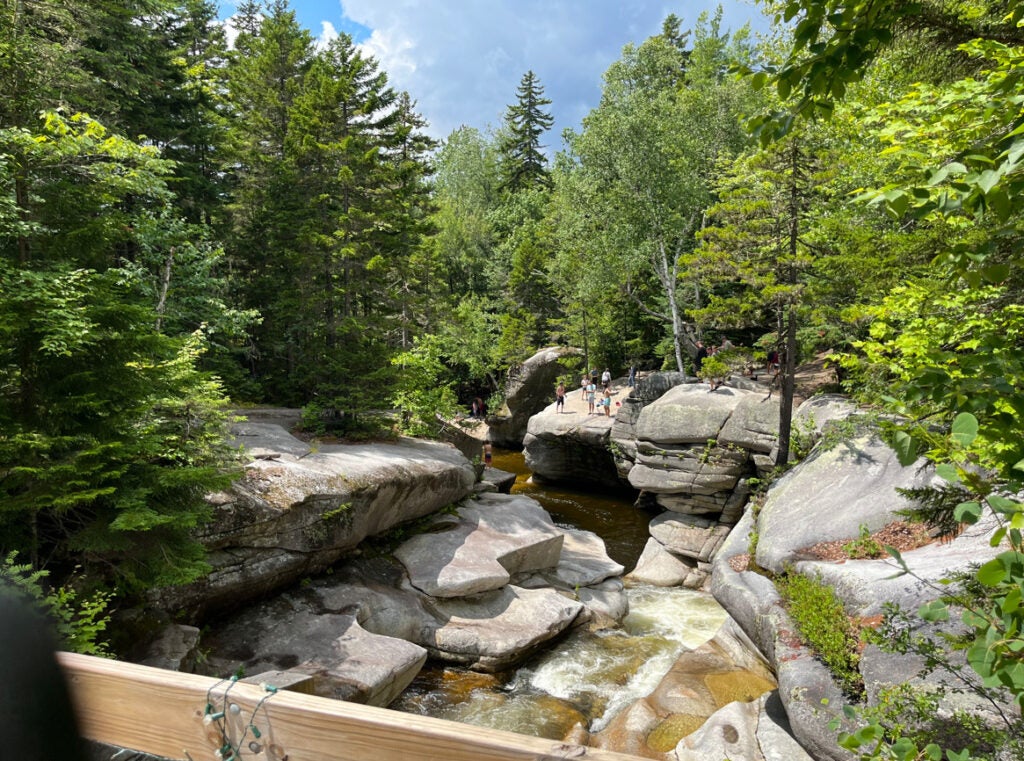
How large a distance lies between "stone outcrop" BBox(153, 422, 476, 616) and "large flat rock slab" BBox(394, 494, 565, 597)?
833 mm

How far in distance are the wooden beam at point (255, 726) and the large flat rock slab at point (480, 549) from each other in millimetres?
10651

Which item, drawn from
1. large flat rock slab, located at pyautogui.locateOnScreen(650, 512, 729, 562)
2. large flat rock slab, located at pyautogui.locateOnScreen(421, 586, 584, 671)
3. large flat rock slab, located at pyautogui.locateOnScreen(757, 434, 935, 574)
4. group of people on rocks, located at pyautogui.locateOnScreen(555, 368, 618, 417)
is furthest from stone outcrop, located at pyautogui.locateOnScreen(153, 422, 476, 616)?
group of people on rocks, located at pyautogui.locateOnScreen(555, 368, 618, 417)

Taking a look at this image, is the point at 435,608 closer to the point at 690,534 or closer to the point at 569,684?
the point at 569,684

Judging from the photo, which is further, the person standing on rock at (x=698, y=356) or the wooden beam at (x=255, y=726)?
the person standing on rock at (x=698, y=356)

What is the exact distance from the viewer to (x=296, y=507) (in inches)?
423

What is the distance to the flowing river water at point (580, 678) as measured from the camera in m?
9.37

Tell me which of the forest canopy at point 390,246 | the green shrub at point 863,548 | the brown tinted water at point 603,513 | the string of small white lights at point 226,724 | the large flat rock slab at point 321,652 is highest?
the forest canopy at point 390,246

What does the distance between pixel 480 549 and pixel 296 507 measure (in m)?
4.67

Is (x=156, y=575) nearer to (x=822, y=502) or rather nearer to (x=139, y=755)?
(x=139, y=755)

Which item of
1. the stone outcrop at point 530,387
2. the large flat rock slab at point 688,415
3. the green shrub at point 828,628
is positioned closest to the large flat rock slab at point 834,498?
the green shrub at point 828,628

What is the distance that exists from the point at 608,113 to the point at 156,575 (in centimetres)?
2786

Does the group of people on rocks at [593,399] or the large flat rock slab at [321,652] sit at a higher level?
the group of people on rocks at [593,399]

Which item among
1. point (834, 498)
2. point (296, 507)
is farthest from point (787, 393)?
point (296, 507)

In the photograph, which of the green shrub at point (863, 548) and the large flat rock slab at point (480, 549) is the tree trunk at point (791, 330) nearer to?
the green shrub at point (863, 548)
